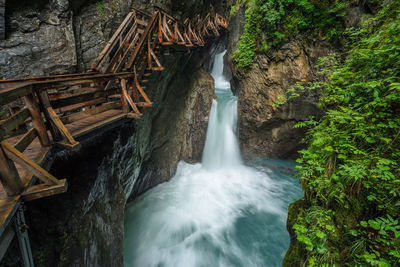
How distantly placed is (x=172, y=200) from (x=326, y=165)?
24.9 ft

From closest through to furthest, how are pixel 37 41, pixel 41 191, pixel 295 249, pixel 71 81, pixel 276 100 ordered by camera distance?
pixel 41 191 < pixel 71 81 < pixel 295 249 < pixel 37 41 < pixel 276 100

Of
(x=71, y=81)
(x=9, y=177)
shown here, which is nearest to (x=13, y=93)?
(x=9, y=177)

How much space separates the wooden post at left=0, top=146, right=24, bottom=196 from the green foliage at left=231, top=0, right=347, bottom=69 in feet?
34.7

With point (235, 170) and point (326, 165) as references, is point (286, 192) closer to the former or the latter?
point (235, 170)

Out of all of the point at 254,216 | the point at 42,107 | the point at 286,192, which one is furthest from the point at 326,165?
the point at 286,192

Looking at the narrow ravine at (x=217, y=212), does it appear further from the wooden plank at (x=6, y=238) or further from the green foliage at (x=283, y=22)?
the wooden plank at (x=6, y=238)

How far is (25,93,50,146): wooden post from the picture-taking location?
89.8 inches

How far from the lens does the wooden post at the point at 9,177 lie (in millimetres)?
1623

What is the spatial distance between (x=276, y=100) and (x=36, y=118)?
9836 millimetres

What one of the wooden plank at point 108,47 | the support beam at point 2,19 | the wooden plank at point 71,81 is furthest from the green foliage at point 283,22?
the support beam at point 2,19

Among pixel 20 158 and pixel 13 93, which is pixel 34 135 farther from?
pixel 20 158

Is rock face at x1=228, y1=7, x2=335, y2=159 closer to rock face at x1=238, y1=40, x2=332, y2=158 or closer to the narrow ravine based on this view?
rock face at x1=238, y1=40, x2=332, y2=158

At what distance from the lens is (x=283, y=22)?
27.5ft

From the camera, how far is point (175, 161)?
36.0 ft
